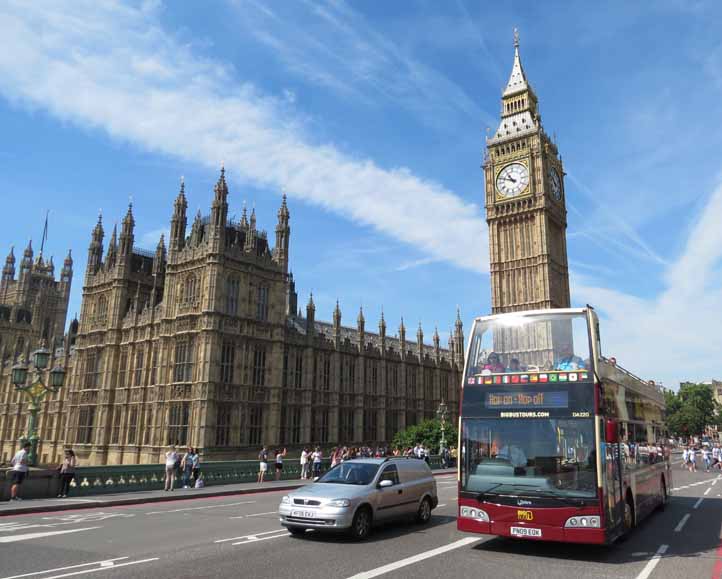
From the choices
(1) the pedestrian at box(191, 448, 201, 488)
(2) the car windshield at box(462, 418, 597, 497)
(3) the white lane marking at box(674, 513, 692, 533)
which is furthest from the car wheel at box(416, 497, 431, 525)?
(1) the pedestrian at box(191, 448, 201, 488)

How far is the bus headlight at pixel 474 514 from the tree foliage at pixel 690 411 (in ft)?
346

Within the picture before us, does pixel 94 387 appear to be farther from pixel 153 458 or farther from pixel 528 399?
pixel 528 399

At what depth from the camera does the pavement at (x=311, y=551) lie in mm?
8875

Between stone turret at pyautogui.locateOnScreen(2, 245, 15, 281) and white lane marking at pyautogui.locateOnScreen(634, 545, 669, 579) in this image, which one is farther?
stone turret at pyautogui.locateOnScreen(2, 245, 15, 281)

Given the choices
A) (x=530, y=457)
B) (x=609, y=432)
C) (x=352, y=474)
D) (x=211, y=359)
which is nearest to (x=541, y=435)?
(x=530, y=457)

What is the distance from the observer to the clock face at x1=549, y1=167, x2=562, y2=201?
230 ft

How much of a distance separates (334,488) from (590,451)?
5.24 m

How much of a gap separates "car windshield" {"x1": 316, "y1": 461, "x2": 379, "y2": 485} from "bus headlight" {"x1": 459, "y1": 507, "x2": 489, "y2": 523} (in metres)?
2.46

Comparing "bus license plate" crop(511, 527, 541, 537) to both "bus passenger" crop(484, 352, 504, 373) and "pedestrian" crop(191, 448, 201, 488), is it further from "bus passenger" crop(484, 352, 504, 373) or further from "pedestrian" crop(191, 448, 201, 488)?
"pedestrian" crop(191, 448, 201, 488)

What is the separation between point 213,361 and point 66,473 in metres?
19.8

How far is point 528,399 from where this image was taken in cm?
1040

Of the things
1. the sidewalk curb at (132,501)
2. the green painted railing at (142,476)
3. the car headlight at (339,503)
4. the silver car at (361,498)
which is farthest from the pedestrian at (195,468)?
the car headlight at (339,503)

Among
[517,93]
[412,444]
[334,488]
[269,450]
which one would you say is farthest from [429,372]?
[334,488]

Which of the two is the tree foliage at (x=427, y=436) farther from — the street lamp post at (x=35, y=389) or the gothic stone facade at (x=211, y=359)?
the street lamp post at (x=35, y=389)
